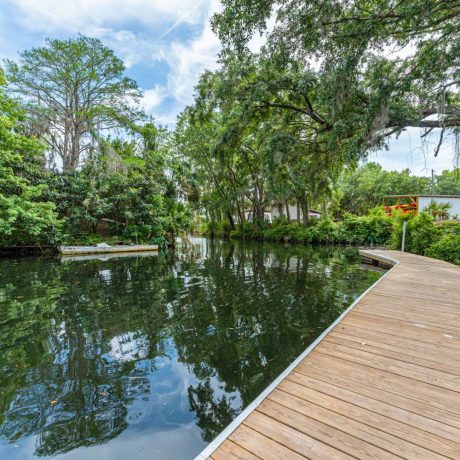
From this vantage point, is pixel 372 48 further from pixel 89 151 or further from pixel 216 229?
pixel 216 229

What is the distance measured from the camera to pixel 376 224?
1805 cm

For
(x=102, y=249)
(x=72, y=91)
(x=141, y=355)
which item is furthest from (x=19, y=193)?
(x=141, y=355)

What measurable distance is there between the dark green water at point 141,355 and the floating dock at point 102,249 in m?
5.78

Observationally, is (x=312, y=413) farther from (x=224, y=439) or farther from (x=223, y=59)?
(x=223, y=59)

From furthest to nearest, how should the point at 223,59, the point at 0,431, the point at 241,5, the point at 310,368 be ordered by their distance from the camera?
the point at 223,59 → the point at 241,5 → the point at 310,368 → the point at 0,431

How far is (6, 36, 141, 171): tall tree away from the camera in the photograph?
15219mm

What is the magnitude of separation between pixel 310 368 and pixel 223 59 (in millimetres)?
9600

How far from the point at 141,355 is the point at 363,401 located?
2852 mm

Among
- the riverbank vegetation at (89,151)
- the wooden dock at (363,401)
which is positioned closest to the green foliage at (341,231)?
the riverbank vegetation at (89,151)

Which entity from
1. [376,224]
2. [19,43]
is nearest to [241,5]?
[19,43]

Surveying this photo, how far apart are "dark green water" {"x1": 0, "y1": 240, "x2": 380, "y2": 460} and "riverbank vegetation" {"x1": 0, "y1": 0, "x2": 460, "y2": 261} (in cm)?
510

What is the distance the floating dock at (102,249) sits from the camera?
13.3 m

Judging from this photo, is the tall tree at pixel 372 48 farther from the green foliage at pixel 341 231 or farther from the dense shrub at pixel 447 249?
the green foliage at pixel 341 231

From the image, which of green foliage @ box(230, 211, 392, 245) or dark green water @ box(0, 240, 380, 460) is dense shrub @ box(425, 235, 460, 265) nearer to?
dark green water @ box(0, 240, 380, 460)
